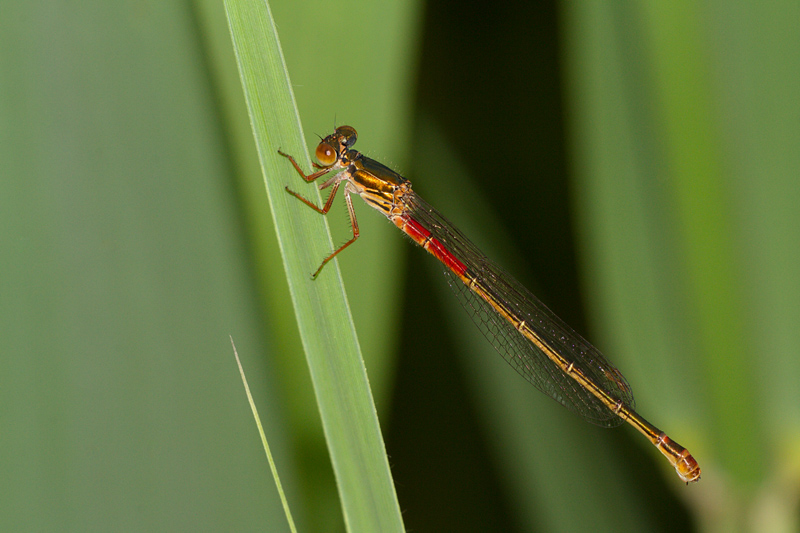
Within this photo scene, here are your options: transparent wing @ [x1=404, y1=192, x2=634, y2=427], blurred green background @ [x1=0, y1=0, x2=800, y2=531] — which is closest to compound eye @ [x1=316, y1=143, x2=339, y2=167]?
blurred green background @ [x1=0, y1=0, x2=800, y2=531]

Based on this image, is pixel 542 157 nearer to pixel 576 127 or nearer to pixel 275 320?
pixel 576 127

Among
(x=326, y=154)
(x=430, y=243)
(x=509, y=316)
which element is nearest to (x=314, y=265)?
(x=326, y=154)

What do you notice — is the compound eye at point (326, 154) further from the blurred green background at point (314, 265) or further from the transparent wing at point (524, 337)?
the transparent wing at point (524, 337)

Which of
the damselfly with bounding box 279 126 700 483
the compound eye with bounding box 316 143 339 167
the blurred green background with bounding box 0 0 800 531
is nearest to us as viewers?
the blurred green background with bounding box 0 0 800 531

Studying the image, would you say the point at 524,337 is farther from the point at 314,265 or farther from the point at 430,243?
the point at 314,265

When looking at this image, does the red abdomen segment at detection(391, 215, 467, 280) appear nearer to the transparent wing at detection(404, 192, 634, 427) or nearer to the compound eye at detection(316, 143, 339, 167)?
the transparent wing at detection(404, 192, 634, 427)

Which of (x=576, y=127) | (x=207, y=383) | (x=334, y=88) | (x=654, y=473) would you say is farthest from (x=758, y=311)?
(x=207, y=383)
